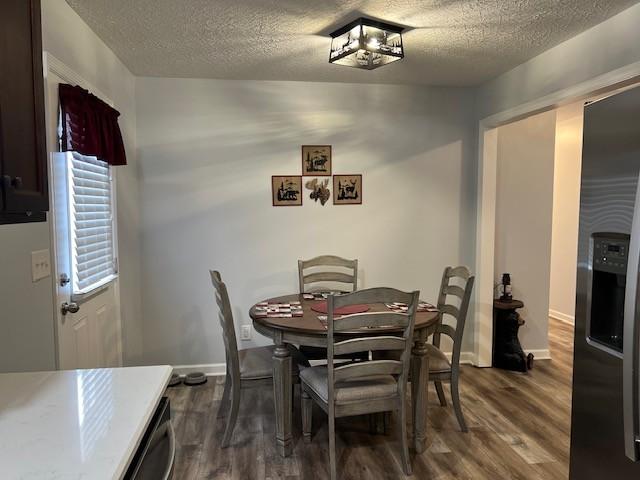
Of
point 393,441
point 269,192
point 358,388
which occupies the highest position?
point 269,192

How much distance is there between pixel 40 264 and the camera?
1.96m

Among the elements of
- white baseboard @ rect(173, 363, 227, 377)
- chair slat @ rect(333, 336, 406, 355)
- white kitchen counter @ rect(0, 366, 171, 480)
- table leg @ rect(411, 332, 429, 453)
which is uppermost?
white kitchen counter @ rect(0, 366, 171, 480)

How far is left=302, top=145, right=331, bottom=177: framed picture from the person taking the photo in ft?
12.4

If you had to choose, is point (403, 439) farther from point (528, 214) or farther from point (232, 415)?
point (528, 214)

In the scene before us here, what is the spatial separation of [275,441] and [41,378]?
5.49ft

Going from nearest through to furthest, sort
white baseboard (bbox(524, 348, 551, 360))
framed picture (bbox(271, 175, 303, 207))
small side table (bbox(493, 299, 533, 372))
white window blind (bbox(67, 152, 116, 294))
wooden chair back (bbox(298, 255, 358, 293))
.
Result: 1. white window blind (bbox(67, 152, 116, 294))
2. wooden chair back (bbox(298, 255, 358, 293))
3. framed picture (bbox(271, 175, 303, 207))
4. small side table (bbox(493, 299, 533, 372))
5. white baseboard (bbox(524, 348, 551, 360))

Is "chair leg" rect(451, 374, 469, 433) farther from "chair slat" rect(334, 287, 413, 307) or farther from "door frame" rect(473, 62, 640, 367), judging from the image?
"door frame" rect(473, 62, 640, 367)

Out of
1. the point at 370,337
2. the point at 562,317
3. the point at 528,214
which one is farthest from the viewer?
the point at 562,317

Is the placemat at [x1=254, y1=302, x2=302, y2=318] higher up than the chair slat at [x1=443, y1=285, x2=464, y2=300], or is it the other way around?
the chair slat at [x1=443, y1=285, x2=464, y2=300]

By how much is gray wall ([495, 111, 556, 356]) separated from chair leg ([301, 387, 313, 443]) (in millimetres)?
2275

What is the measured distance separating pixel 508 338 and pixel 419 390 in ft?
5.65

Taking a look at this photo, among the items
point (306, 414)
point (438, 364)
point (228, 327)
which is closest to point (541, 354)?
point (438, 364)

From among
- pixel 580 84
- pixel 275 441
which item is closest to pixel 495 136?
pixel 580 84

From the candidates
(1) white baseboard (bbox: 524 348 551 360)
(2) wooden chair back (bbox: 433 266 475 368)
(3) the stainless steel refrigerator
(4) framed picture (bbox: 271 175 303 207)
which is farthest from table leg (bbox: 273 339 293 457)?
(1) white baseboard (bbox: 524 348 551 360)
